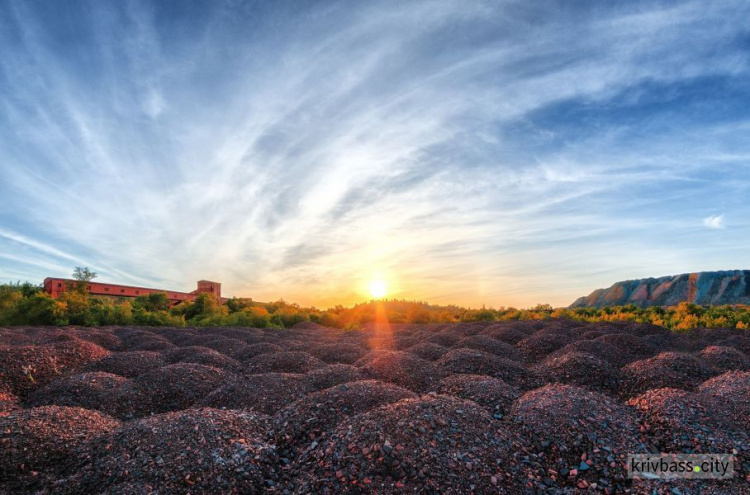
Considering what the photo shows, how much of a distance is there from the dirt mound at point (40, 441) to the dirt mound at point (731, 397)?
7.13 meters

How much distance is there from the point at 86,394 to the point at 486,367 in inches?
256

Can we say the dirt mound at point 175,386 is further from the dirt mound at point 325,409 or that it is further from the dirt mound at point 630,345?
the dirt mound at point 630,345

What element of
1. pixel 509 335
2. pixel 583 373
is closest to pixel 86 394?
pixel 583 373

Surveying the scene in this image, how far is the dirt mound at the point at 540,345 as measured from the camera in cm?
920

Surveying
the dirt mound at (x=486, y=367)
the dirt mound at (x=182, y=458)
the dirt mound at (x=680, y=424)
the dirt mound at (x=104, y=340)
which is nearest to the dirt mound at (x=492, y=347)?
the dirt mound at (x=486, y=367)

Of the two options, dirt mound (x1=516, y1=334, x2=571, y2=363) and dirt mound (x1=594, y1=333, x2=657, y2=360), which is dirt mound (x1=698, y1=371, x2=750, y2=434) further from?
dirt mound (x1=516, y1=334, x2=571, y2=363)

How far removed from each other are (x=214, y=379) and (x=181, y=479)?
11.9ft

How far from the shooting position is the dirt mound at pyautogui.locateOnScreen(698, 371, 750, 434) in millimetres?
4594

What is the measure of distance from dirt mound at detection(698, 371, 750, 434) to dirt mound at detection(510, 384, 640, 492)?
1.17 meters

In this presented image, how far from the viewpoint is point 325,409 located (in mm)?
4688

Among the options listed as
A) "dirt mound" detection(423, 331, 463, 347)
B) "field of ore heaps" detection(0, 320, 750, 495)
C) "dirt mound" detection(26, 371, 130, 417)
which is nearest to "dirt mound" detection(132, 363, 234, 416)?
Answer: "field of ore heaps" detection(0, 320, 750, 495)

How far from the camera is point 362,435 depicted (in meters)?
3.75

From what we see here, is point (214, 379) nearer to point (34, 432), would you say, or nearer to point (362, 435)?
point (34, 432)

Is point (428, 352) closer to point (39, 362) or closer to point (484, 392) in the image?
point (484, 392)
